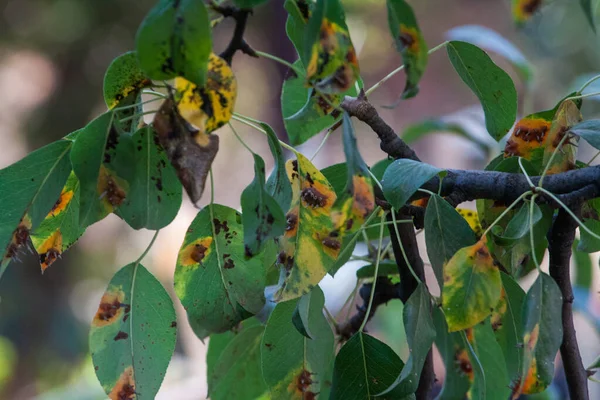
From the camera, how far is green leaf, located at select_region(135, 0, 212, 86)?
0.25m

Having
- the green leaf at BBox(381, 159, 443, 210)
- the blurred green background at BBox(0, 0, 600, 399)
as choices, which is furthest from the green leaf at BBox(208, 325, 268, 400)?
the blurred green background at BBox(0, 0, 600, 399)

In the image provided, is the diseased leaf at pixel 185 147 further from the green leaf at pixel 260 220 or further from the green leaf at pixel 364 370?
the green leaf at pixel 364 370

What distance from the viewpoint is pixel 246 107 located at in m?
3.03

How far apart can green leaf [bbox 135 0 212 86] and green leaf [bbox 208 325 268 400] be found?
12.1 inches

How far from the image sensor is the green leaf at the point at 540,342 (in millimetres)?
305

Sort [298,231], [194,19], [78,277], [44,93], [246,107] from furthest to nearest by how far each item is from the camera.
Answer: [246,107] → [78,277] → [44,93] → [298,231] → [194,19]

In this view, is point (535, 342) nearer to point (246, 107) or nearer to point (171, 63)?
point (171, 63)

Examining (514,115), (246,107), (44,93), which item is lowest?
(514,115)

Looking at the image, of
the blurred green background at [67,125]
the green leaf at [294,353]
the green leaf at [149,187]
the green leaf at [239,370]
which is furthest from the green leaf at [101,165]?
the blurred green background at [67,125]

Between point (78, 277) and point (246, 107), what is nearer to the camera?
point (78, 277)

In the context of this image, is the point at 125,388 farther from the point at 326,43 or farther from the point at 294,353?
the point at 326,43

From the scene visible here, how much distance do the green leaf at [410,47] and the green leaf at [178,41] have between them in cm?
9

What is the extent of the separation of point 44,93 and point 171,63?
2539 mm

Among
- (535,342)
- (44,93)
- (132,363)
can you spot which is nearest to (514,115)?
(535,342)
